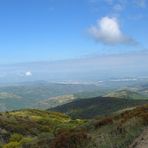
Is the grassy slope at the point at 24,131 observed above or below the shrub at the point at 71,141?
below

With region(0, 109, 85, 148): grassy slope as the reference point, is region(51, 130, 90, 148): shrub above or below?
above

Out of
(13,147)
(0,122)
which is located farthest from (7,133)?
(13,147)

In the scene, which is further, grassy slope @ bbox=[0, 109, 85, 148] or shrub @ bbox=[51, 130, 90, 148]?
grassy slope @ bbox=[0, 109, 85, 148]

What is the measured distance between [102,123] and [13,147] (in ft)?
69.2

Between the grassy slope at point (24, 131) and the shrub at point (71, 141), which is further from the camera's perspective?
the grassy slope at point (24, 131)

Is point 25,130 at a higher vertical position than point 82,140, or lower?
lower

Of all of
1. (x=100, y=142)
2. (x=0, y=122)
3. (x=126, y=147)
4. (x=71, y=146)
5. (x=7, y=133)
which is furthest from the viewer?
(x=0, y=122)

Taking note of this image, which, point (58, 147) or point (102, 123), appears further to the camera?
point (102, 123)

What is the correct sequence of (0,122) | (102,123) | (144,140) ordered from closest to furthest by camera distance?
(144,140) → (102,123) → (0,122)

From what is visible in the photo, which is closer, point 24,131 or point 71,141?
point 71,141

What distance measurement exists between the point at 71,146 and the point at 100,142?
281cm

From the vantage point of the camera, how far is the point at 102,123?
108 ft

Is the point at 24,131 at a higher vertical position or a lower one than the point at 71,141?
lower

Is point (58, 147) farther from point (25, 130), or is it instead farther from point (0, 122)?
point (0, 122)
